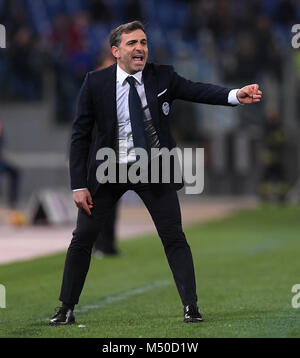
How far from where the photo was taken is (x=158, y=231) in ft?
22.7

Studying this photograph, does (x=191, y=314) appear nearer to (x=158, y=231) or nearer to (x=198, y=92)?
(x=158, y=231)

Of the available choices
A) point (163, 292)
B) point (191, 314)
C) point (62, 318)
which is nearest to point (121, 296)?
point (163, 292)

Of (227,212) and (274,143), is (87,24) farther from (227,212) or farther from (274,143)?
(227,212)

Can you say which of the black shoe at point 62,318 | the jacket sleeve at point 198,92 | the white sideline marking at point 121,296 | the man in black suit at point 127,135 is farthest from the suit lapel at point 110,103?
the white sideline marking at point 121,296

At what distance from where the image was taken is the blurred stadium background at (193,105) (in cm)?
2394

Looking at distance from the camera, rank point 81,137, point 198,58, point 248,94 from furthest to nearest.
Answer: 1. point 198,58
2. point 81,137
3. point 248,94

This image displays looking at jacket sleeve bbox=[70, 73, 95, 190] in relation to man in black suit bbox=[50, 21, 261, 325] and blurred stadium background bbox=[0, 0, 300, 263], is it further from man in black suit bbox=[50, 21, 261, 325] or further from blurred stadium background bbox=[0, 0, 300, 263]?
blurred stadium background bbox=[0, 0, 300, 263]

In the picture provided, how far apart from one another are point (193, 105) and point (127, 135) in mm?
17980

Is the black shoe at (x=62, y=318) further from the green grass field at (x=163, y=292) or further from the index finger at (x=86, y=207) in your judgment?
the index finger at (x=86, y=207)

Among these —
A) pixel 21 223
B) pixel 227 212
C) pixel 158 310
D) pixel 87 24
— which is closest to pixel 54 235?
pixel 21 223

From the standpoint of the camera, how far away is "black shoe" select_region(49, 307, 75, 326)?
693cm

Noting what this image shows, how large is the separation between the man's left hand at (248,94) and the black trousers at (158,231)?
779mm

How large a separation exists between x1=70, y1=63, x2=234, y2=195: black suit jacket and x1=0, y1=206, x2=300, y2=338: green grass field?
1.09m

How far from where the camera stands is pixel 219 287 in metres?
9.38
